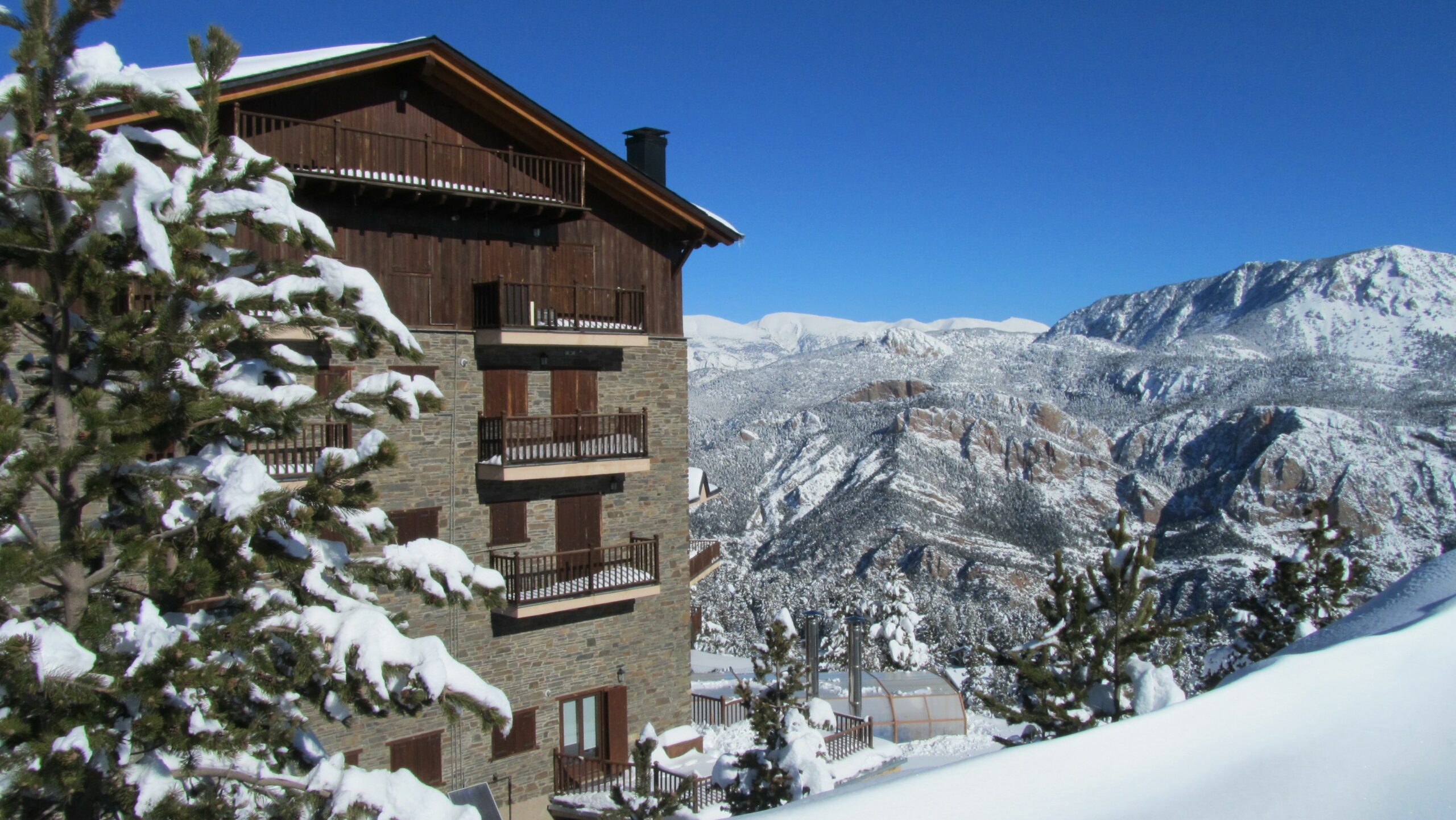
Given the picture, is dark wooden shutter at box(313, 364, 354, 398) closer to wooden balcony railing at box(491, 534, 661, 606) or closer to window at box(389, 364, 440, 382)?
window at box(389, 364, 440, 382)

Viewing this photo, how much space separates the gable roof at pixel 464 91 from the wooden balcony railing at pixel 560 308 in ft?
5.80

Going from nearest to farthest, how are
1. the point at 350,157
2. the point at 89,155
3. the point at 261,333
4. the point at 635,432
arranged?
the point at 89,155
the point at 261,333
the point at 350,157
the point at 635,432

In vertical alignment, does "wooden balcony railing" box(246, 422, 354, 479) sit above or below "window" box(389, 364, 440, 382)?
below

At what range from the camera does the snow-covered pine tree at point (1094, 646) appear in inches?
470

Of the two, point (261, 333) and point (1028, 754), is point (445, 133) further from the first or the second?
point (1028, 754)

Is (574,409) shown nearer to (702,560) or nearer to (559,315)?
(559,315)

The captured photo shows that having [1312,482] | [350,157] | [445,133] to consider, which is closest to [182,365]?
[350,157]

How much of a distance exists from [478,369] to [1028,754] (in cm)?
1420

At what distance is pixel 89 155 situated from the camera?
6.35 meters

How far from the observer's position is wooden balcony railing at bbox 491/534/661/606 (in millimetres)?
16250

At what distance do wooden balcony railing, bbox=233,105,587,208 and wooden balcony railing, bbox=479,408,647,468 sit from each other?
12.5 ft

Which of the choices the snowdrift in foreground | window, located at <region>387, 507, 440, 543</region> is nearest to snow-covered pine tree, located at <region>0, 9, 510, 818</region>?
the snowdrift in foreground

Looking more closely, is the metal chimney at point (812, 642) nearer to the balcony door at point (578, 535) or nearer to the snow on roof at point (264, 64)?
the balcony door at point (578, 535)

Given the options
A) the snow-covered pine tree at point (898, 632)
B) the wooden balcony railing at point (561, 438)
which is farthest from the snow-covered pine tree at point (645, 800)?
the snow-covered pine tree at point (898, 632)
